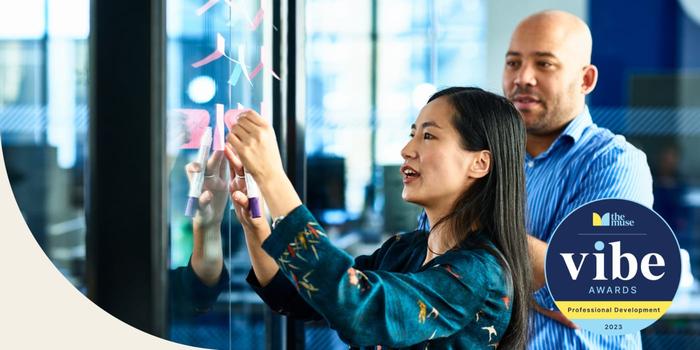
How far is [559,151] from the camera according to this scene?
3.74 ft

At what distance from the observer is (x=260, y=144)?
70cm

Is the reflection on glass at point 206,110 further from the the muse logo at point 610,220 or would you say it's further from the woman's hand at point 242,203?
the the muse logo at point 610,220

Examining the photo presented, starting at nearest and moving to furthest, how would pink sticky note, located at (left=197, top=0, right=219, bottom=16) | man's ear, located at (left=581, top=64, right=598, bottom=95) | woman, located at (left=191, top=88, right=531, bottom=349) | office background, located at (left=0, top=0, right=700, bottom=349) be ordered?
1. woman, located at (left=191, top=88, right=531, bottom=349)
2. pink sticky note, located at (left=197, top=0, right=219, bottom=16)
3. man's ear, located at (left=581, top=64, right=598, bottom=95)
4. office background, located at (left=0, top=0, right=700, bottom=349)

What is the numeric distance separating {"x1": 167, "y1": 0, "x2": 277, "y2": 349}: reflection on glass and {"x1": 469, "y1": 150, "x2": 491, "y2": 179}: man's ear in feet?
0.83

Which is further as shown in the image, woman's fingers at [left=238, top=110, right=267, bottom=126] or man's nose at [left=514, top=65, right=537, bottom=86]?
man's nose at [left=514, top=65, right=537, bottom=86]

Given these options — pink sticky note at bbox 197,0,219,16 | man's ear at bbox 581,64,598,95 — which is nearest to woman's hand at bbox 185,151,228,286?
pink sticky note at bbox 197,0,219,16

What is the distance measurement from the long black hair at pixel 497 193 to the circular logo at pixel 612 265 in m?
0.28

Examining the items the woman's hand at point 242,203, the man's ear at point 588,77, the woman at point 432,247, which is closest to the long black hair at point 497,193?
the woman at point 432,247

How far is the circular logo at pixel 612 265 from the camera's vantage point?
1082 mm

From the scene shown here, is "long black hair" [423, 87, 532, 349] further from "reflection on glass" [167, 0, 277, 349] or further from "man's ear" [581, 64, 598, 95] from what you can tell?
"man's ear" [581, 64, 598, 95]

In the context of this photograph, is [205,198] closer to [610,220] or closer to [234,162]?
[234,162]

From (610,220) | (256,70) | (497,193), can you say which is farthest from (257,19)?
(610,220)

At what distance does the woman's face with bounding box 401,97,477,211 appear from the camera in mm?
785

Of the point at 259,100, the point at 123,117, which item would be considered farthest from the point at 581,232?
the point at 123,117
